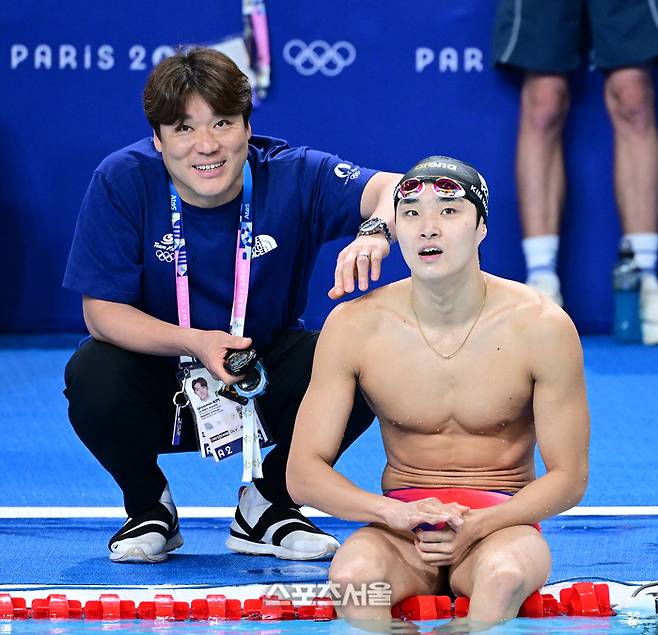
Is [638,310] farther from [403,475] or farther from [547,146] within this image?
[403,475]

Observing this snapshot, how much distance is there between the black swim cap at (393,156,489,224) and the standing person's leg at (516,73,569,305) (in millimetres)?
4121

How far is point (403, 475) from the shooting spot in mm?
3354

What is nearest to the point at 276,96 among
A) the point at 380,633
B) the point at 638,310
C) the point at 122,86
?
the point at 122,86

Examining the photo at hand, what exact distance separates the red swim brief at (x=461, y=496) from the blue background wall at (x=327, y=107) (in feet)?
13.9

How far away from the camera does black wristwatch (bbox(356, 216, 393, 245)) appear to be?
3557 mm

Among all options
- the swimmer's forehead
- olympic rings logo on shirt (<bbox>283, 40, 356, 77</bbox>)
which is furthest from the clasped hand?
olympic rings logo on shirt (<bbox>283, 40, 356, 77</bbox>)

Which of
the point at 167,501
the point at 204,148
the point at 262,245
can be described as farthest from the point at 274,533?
the point at 204,148

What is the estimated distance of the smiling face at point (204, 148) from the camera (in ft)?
12.4

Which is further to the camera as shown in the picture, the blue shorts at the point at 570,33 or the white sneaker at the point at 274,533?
the blue shorts at the point at 570,33

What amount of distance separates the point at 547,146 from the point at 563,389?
4.32 meters

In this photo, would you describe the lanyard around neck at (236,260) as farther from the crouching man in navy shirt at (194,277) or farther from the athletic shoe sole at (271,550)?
the athletic shoe sole at (271,550)

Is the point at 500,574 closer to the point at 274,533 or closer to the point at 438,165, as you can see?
the point at 438,165

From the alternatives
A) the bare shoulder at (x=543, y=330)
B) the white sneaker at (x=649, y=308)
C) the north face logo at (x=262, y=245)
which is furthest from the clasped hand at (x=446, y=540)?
the white sneaker at (x=649, y=308)

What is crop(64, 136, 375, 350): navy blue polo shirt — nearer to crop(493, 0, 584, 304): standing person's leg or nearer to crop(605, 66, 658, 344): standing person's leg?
crop(493, 0, 584, 304): standing person's leg
